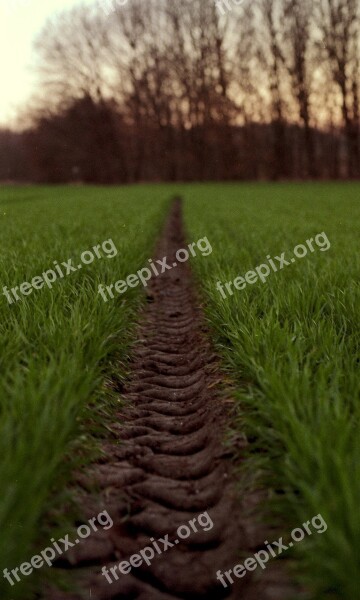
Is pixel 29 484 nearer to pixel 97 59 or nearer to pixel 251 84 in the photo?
pixel 251 84

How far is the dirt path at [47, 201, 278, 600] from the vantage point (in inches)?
55.7

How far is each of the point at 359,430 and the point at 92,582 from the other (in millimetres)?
981

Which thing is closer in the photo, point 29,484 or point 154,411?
point 29,484

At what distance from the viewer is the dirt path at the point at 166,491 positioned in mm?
1414

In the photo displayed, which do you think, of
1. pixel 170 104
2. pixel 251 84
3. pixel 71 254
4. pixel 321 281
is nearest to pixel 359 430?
pixel 321 281

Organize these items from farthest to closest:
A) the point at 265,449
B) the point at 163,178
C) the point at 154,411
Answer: the point at 163,178 → the point at 154,411 → the point at 265,449

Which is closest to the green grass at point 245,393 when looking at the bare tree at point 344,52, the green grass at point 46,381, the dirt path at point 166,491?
the green grass at point 46,381

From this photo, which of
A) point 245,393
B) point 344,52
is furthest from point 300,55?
point 245,393

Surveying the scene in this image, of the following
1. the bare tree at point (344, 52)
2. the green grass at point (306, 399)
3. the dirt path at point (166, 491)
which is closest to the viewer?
the green grass at point (306, 399)

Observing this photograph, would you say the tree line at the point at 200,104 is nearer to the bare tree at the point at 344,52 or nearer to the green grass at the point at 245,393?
the bare tree at the point at 344,52

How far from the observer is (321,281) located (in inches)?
146

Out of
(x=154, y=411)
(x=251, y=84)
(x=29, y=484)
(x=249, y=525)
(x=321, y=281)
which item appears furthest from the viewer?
(x=251, y=84)

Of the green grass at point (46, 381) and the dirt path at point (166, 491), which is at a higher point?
the green grass at point (46, 381)

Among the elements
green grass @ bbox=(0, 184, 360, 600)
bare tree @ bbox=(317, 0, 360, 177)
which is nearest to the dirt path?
green grass @ bbox=(0, 184, 360, 600)
